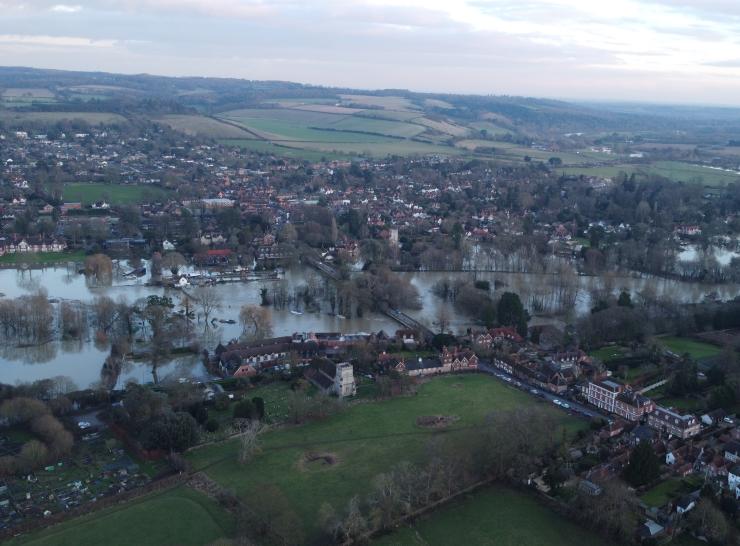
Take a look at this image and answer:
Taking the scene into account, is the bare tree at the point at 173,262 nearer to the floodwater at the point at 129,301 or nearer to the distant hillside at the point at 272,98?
the floodwater at the point at 129,301

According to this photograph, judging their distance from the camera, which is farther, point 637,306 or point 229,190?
point 229,190

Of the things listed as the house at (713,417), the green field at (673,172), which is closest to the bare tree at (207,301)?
the house at (713,417)

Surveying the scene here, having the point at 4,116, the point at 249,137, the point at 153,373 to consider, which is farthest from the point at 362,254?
the point at 4,116

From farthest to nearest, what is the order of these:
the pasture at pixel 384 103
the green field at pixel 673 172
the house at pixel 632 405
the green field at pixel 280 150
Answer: the pasture at pixel 384 103, the green field at pixel 280 150, the green field at pixel 673 172, the house at pixel 632 405

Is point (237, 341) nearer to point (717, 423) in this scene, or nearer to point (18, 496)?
point (18, 496)

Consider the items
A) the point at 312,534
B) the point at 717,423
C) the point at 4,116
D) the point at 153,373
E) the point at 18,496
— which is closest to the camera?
the point at 312,534

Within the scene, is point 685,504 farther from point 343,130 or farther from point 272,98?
point 272,98

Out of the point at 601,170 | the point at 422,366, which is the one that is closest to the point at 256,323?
the point at 422,366

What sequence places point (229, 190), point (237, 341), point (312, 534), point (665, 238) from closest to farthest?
point (312, 534)
point (237, 341)
point (665, 238)
point (229, 190)
